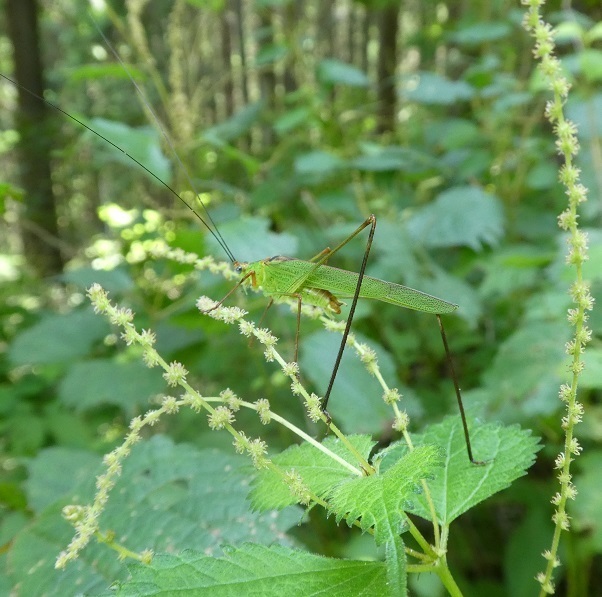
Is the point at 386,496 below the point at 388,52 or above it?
below

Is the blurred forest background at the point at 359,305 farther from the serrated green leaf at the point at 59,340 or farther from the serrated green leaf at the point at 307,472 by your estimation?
the serrated green leaf at the point at 307,472

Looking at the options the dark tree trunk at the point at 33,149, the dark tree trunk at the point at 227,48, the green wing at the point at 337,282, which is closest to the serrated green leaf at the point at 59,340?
the green wing at the point at 337,282

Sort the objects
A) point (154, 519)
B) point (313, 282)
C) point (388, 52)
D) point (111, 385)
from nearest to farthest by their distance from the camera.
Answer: point (154, 519) → point (313, 282) → point (111, 385) → point (388, 52)

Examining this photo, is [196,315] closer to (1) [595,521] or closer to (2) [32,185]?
(1) [595,521]

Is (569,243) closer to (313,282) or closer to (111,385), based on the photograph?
(313,282)

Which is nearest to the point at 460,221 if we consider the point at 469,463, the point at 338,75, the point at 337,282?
the point at 338,75
